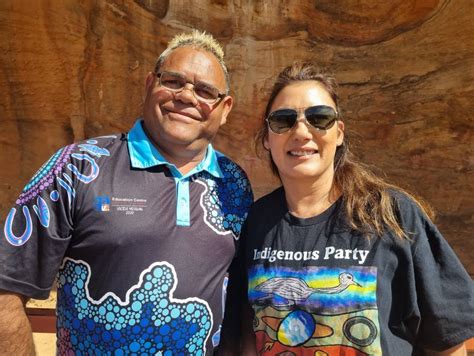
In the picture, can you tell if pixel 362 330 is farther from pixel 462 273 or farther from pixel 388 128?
pixel 388 128

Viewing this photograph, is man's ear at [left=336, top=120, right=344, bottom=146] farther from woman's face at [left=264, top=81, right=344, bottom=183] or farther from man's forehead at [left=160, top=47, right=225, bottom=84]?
man's forehead at [left=160, top=47, right=225, bottom=84]

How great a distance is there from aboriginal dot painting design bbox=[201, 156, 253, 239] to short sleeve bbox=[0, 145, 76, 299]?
1.49ft

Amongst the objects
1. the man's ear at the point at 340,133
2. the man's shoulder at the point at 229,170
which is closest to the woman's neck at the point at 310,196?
the man's ear at the point at 340,133

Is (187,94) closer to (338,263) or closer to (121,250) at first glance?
(121,250)

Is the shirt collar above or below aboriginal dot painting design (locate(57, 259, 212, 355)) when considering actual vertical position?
above

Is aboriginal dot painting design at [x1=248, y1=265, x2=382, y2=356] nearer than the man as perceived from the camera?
Yes

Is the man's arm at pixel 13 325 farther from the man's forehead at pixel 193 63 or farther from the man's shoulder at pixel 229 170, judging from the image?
the man's forehead at pixel 193 63

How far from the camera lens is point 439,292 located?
1423mm

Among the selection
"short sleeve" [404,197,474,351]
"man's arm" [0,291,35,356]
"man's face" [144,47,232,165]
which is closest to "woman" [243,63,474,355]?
"short sleeve" [404,197,474,351]

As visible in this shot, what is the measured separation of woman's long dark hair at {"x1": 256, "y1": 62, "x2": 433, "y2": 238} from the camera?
4.90 ft

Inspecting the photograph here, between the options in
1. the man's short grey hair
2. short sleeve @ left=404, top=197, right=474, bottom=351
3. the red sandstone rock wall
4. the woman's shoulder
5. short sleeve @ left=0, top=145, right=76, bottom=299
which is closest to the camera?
short sleeve @ left=404, top=197, right=474, bottom=351

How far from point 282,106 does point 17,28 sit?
3005 millimetres

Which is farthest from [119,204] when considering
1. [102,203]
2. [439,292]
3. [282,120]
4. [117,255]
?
[439,292]

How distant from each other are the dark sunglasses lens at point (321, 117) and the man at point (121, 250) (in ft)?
1.45
